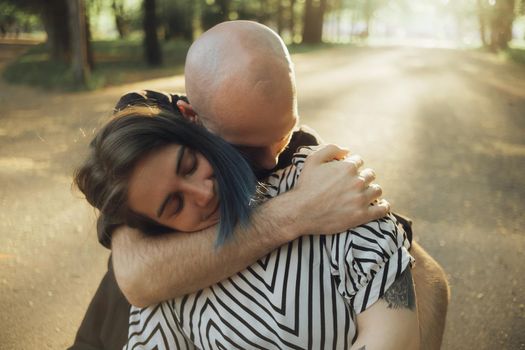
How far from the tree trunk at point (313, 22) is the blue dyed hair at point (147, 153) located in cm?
2435

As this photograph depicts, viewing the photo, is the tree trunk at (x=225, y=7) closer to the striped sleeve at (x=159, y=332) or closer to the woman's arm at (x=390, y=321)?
the striped sleeve at (x=159, y=332)

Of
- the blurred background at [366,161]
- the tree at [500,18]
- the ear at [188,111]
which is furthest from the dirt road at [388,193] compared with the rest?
the tree at [500,18]

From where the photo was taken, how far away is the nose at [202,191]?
134 cm

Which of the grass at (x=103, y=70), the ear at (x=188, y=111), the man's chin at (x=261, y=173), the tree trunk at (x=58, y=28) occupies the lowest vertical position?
the grass at (x=103, y=70)

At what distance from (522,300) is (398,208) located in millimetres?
1378

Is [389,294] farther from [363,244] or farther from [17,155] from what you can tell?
[17,155]

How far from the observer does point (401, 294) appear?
1.22 metres

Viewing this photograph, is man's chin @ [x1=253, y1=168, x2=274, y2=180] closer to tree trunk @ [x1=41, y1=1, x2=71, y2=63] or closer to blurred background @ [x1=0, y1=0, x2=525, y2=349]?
blurred background @ [x1=0, y1=0, x2=525, y2=349]

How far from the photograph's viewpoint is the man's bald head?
4.61 ft

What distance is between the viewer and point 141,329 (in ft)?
4.93

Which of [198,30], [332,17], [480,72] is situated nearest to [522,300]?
[480,72]

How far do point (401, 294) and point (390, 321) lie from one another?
70 millimetres

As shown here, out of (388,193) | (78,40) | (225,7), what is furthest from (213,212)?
(225,7)

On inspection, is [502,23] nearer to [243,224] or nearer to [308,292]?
[243,224]
